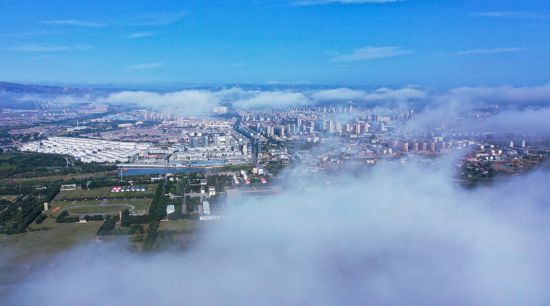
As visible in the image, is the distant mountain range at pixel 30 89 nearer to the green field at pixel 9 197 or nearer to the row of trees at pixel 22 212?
the green field at pixel 9 197

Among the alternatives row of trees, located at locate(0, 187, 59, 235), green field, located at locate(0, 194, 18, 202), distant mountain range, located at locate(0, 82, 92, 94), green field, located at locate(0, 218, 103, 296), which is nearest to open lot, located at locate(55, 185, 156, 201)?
row of trees, located at locate(0, 187, 59, 235)

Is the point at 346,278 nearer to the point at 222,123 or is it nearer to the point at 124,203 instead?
the point at 124,203

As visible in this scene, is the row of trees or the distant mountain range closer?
the row of trees

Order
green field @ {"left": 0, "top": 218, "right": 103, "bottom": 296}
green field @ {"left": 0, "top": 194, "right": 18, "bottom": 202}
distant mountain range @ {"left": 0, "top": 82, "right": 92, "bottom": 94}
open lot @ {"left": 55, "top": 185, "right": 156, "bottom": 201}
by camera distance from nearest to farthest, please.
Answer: green field @ {"left": 0, "top": 218, "right": 103, "bottom": 296} → green field @ {"left": 0, "top": 194, "right": 18, "bottom": 202} → open lot @ {"left": 55, "top": 185, "right": 156, "bottom": 201} → distant mountain range @ {"left": 0, "top": 82, "right": 92, "bottom": 94}

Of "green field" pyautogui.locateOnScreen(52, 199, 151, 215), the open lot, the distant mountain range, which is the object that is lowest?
"green field" pyautogui.locateOnScreen(52, 199, 151, 215)

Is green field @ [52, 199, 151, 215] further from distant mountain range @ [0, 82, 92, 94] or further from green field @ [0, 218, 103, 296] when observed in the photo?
distant mountain range @ [0, 82, 92, 94]

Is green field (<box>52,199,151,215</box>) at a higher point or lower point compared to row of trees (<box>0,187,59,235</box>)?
lower

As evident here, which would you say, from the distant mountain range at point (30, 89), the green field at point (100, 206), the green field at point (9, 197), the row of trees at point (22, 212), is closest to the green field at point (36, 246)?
the row of trees at point (22, 212)

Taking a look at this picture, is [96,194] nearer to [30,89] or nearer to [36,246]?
[36,246]

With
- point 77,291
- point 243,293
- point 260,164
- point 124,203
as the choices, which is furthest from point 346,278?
point 260,164
